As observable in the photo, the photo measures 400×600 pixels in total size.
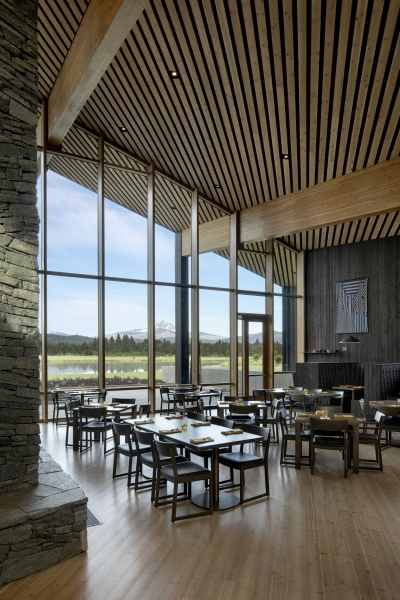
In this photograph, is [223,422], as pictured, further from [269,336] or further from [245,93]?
[269,336]

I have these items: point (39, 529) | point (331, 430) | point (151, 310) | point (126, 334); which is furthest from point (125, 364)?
point (39, 529)

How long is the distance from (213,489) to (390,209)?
6.83 m

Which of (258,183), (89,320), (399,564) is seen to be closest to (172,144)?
(258,183)

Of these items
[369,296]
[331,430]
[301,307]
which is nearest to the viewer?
[331,430]

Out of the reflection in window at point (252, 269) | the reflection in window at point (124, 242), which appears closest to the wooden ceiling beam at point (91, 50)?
the reflection in window at point (124, 242)

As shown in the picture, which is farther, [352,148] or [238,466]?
[352,148]

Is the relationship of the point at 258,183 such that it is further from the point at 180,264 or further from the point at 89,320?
the point at 89,320

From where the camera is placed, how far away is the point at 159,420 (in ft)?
22.3

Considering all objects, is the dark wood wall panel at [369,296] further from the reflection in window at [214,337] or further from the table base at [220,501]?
the table base at [220,501]

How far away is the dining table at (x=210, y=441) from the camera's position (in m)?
5.12

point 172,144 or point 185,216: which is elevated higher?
point 172,144

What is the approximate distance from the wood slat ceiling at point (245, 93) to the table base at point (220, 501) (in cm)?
657

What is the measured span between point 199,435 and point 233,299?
7.66 meters

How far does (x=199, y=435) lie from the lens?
18.5 feet
